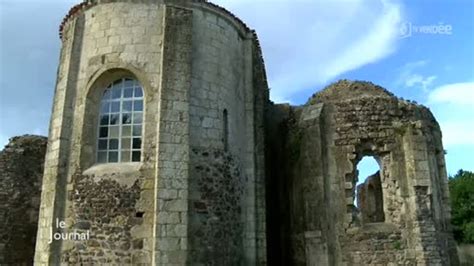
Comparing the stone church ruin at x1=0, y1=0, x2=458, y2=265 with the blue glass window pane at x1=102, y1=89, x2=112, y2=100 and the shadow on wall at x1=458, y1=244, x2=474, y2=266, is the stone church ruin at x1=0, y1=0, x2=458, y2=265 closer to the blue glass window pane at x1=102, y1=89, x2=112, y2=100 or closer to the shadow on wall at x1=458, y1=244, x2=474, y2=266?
the blue glass window pane at x1=102, y1=89, x2=112, y2=100

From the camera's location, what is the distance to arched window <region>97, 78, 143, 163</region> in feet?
31.5

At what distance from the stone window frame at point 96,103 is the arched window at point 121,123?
10cm

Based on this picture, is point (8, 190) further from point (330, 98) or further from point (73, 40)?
point (330, 98)

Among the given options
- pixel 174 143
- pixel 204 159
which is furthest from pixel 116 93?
pixel 204 159

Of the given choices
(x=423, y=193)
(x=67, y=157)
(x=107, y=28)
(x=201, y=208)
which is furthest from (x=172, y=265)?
(x=423, y=193)

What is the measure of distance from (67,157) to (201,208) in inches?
120

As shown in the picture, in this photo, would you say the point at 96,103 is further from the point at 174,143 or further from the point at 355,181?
the point at 355,181

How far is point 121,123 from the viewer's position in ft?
32.1

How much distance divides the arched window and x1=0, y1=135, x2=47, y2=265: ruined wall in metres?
4.42

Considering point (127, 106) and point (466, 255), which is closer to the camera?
point (127, 106)

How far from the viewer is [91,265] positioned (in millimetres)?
8875

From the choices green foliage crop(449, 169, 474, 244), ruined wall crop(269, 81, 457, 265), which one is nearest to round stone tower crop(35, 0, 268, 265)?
ruined wall crop(269, 81, 457, 265)

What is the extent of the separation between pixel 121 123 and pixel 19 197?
5.01m

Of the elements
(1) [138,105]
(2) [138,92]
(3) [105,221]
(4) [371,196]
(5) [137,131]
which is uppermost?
(2) [138,92]
